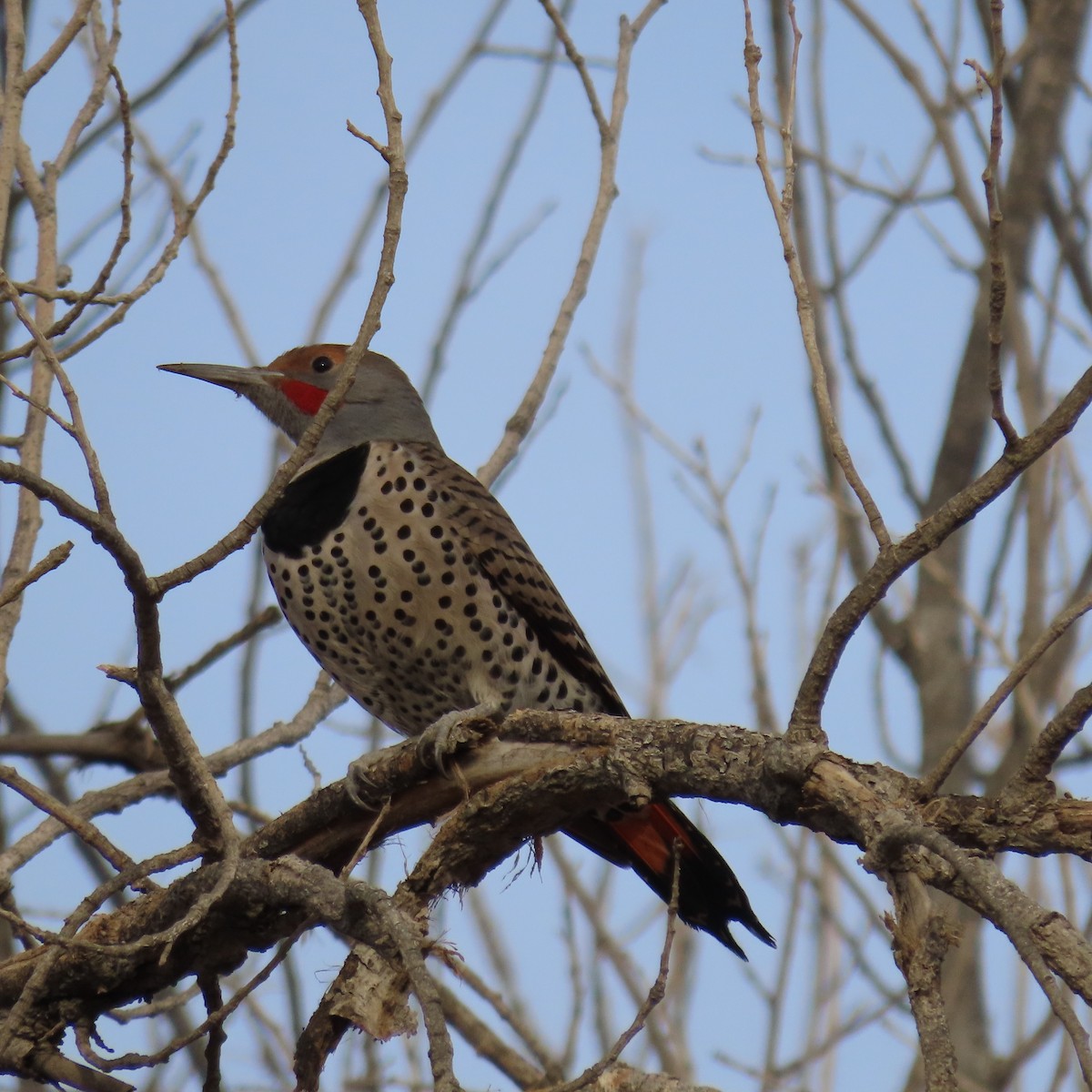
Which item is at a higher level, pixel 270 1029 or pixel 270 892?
pixel 270 1029

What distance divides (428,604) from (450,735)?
1.21 metres

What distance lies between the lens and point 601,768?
108 inches

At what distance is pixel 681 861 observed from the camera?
391cm

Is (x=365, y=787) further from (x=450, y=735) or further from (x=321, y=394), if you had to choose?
(x=321, y=394)

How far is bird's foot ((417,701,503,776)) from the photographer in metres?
3.05

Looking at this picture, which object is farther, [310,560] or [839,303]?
[839,303]

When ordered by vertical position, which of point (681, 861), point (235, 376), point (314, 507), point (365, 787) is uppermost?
point (235, 376)

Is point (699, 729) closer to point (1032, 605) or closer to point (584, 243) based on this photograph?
point (584, 243)

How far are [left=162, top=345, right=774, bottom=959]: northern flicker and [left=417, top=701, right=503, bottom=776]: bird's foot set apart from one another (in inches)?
36.3

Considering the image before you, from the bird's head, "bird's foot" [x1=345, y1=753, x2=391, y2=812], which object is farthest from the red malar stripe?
"bird's foot" [x1=345, y1=753, x2=391, y2=812]

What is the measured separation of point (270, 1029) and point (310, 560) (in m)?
1.78

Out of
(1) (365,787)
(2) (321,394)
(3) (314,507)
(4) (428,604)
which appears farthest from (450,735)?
(2) (321,394)

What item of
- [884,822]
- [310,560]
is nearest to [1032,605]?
[310,560]

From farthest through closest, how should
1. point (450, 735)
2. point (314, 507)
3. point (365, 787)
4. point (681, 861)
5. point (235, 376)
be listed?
1. point (235, 376)
2. point (314, 507)
3. point (681, 861)
4. point (365, 787)
5. point (450, 735)
